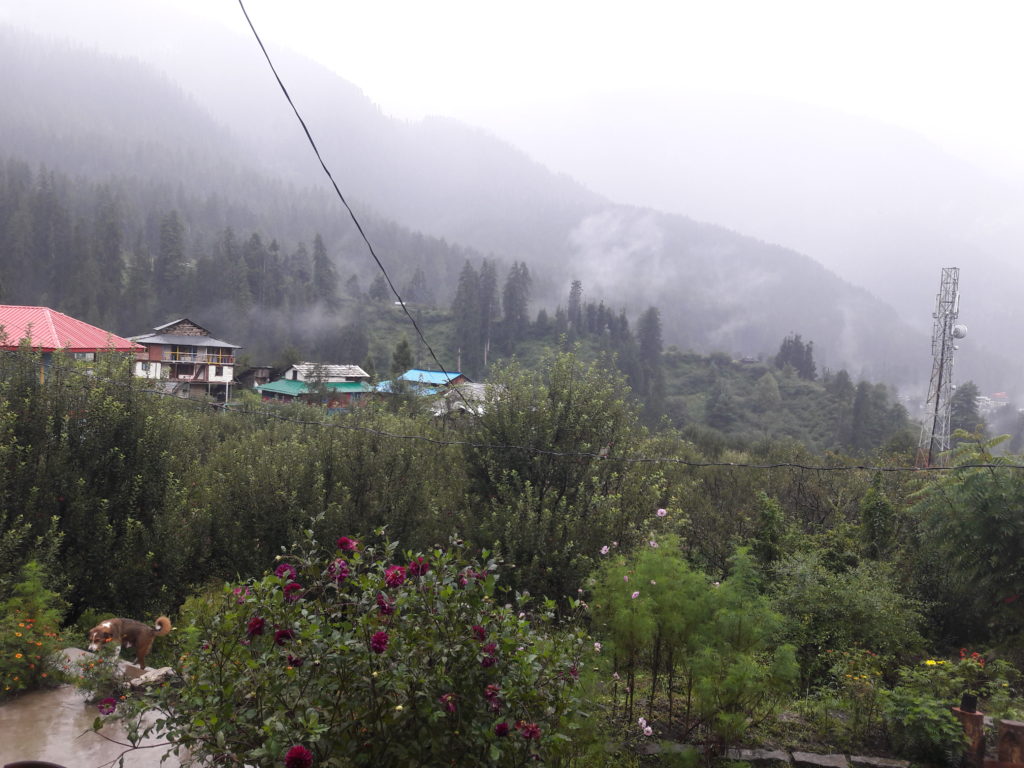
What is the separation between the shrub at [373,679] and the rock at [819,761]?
4052mm

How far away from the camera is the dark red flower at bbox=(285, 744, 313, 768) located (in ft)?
7.80

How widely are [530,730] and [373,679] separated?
0.76 meters

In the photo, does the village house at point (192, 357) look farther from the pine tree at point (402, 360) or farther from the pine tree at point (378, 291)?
the pine tree at point (378, 291)

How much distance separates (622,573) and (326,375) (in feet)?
165

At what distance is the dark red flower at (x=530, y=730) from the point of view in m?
2.92

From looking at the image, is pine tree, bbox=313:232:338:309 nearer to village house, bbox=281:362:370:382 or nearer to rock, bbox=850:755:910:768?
village house, bbox=281:362:370:382

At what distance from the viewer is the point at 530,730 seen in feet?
9.60

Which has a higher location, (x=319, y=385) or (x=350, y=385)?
(x=319, y=385)

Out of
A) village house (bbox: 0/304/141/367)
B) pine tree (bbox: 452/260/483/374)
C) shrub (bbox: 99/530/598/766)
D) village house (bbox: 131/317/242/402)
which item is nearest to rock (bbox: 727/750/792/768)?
shrub (bbox: 99/530/598/766)

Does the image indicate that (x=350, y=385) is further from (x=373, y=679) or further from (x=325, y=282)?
(x=373, y=679)

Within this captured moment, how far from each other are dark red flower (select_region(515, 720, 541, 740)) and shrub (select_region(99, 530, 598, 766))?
0.04ft

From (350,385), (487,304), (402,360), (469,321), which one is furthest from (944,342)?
(487,304)

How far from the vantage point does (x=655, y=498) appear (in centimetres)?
1027

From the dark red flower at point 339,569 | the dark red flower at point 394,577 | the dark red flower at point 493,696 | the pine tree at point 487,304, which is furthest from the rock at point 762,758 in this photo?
the pine tree at point 487,304
